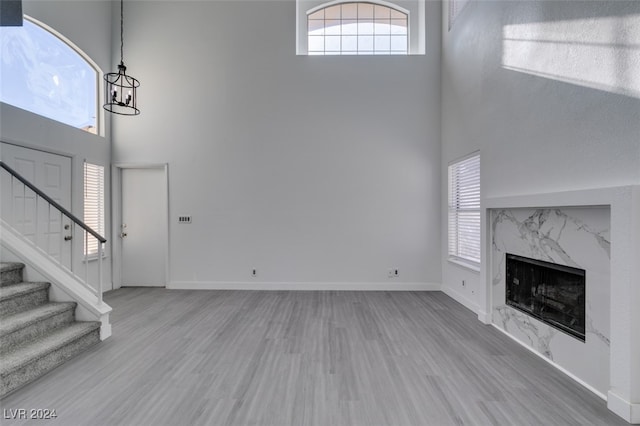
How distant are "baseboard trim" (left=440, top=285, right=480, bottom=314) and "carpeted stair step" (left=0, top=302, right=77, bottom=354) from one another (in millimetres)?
4509

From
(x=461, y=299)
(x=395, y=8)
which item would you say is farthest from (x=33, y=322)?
(x=395, y=8)

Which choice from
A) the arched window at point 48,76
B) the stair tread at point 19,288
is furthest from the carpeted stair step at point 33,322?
the arched window at point 48,76

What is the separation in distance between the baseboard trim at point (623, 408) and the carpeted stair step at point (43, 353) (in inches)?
163

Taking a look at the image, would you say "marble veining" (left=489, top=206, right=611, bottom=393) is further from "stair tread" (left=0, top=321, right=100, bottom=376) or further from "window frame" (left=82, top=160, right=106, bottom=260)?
"window frame" (left=82, top=160, right=106, bottom=260)

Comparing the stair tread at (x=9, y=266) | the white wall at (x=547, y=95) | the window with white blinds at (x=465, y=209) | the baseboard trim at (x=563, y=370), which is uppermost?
the white wall at (x=547, y=95)

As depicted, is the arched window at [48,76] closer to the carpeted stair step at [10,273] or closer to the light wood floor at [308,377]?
the carpeted stair step at [10,273]

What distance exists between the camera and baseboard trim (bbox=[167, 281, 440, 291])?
4.84m

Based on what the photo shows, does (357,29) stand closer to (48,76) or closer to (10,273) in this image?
(48,76)

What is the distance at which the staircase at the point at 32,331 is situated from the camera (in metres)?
2.17

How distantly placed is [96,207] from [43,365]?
10.1 feet

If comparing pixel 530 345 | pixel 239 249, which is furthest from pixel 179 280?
pixel 530 345

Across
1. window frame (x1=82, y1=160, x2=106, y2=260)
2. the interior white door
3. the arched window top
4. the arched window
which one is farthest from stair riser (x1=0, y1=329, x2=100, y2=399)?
the arched window top

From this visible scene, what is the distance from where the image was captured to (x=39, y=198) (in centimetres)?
371

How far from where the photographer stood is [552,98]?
8.30ft
